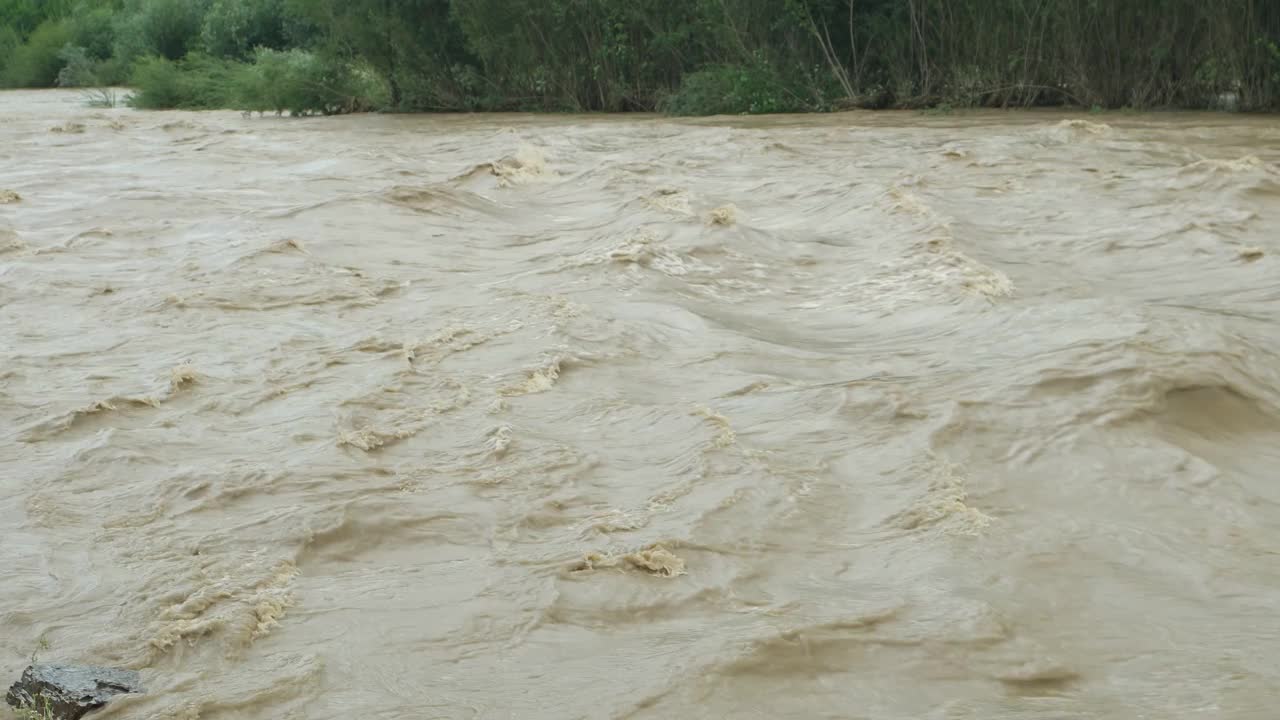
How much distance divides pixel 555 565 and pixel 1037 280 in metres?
3.71

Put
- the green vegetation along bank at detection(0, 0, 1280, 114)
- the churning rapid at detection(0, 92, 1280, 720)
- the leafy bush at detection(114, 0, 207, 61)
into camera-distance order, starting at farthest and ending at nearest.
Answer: the leafy bush at detection(114, 0, 207, 61)
the green vegetation along bank at detection(0, 0, 1280, 114)
the churning rapid at detection(0, 92, 1280, 720)

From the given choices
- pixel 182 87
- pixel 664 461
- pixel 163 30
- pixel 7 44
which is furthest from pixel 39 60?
pixel 664 461

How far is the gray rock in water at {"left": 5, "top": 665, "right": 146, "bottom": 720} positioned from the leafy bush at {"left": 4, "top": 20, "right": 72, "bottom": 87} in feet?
108

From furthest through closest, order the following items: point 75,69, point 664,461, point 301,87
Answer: point 75,69 < point 301,87 < point 664,461

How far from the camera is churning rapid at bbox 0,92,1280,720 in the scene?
2.79 metres

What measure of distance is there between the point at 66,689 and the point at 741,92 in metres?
15.1

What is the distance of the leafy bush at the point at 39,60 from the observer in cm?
3247

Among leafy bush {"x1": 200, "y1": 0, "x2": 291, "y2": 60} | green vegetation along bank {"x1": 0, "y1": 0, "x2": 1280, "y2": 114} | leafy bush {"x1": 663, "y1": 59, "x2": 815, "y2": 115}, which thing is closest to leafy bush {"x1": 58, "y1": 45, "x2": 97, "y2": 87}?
leafy bush {"x1": 200, "y1": 0, "x2": 291, "y2": 60}

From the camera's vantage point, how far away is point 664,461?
4.05 metres

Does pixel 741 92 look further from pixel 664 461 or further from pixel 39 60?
pixel 39 60

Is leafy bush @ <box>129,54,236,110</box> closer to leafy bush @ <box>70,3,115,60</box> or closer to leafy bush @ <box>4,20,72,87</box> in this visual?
leafy bush @ <box>70,3,115,60</box>

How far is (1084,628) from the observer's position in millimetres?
2883

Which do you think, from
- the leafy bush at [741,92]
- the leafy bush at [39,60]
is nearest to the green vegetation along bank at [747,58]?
the leafy bush at [741,92]

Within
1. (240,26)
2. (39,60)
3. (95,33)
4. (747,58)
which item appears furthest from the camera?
(95,33)
